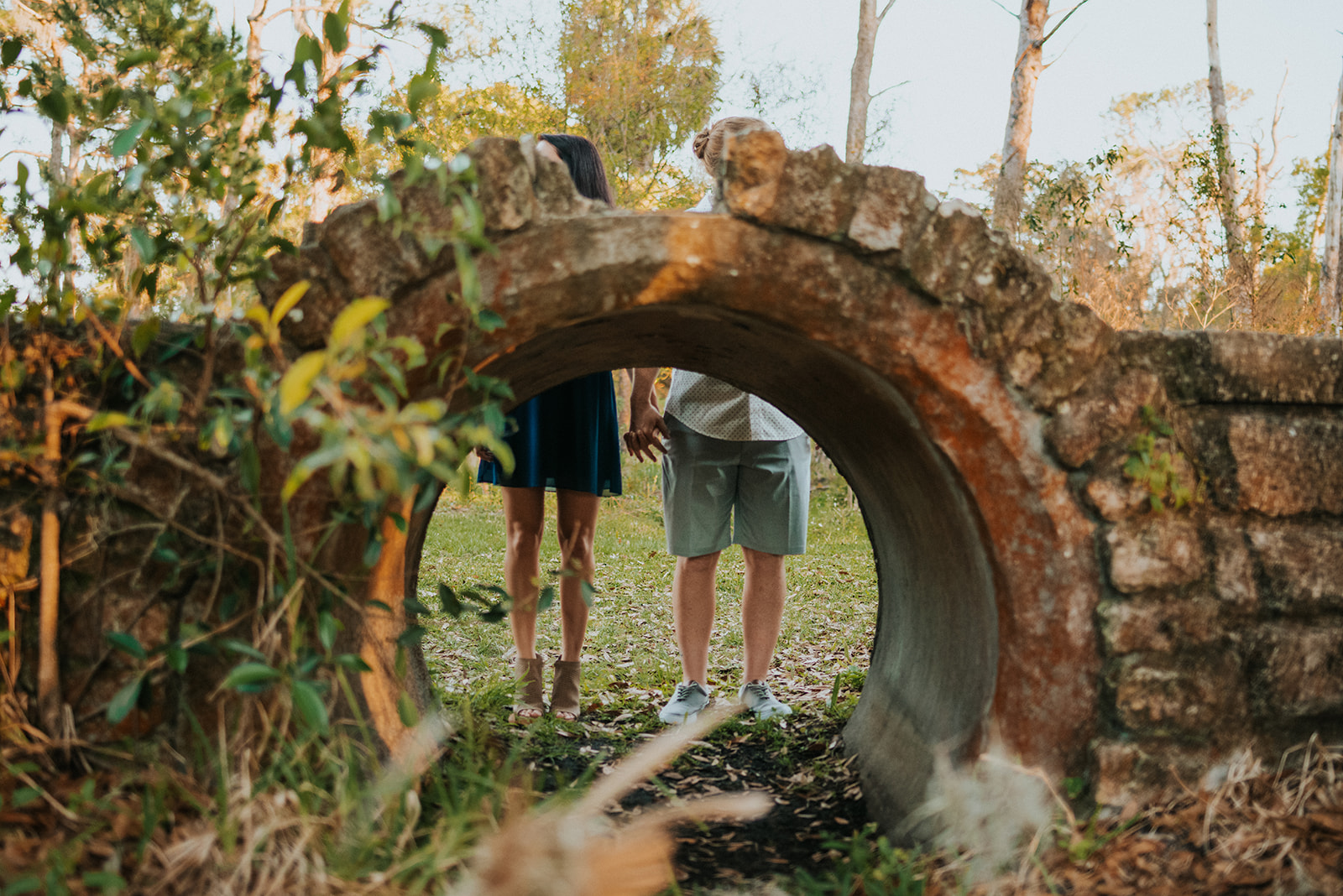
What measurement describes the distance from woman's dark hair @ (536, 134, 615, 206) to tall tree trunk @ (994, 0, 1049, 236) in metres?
8.21

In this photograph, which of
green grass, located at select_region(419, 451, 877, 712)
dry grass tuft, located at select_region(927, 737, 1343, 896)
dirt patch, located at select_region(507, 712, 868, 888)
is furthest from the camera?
green grass, located at select_region(419, 451, 877, 712)

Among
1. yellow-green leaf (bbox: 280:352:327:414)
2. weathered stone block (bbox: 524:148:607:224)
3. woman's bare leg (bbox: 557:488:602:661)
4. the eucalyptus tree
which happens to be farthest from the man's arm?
the eucalyptus tree

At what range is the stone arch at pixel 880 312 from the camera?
2.07 meters

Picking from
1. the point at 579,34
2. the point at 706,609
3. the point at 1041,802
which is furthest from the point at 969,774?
the point at 579,34

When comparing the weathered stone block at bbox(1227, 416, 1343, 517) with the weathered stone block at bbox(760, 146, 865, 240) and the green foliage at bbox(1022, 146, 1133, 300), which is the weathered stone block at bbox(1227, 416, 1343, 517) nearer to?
the weathered stone block at bbox(760, 146, 865, 240)

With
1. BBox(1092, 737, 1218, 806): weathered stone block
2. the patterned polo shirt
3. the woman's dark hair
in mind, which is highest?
→ the woman's dark hair

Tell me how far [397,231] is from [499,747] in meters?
2.00

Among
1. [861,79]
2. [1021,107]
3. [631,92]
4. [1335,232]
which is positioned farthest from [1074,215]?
[631,92]

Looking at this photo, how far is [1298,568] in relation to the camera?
2301mm

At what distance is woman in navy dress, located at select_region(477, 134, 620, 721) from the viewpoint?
346 cm

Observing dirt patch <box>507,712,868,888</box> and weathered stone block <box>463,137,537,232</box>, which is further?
dirt patch <box>507,712,868,888</box>

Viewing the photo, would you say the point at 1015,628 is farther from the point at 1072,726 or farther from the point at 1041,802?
the point at 1041,802

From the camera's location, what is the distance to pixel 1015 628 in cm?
225

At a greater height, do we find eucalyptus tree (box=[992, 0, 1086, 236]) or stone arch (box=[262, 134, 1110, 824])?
eucalyptus tree (box=[992, 0, 1086, 236])
